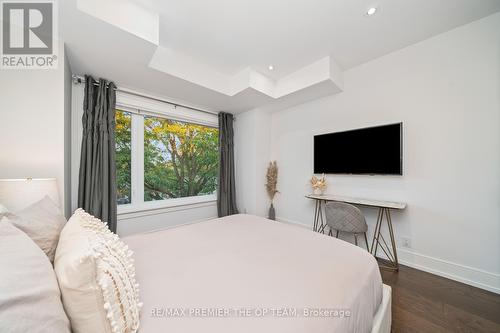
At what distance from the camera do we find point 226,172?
3.69m

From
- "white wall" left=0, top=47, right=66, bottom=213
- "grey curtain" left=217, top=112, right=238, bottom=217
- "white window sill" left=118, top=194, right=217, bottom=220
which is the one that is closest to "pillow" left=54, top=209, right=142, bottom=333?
"white wall" left=0, top=47, right=66, bottom=213

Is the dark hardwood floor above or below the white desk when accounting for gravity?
below

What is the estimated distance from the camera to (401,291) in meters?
1.81

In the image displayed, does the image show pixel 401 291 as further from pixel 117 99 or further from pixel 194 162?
pixel 117 99

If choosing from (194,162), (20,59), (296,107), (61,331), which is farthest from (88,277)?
(296,107)

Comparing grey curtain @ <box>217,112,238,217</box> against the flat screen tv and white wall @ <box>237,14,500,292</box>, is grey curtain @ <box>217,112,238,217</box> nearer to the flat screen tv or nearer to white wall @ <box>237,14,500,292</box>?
the flat screen tv

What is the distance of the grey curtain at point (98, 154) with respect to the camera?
2.29 metres

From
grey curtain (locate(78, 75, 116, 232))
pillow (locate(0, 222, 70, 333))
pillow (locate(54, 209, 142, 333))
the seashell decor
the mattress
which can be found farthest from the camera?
the seashell decor

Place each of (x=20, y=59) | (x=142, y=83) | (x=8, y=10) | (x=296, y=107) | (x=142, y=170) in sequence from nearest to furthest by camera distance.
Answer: (x=8, y=10)
(x=20, y=59)
(x=142, y=83)
(x=142, y=170)
(x=296, y=107)

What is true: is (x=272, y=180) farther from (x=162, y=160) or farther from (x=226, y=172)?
(x=162, y=160)

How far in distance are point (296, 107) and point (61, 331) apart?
11.9 ft

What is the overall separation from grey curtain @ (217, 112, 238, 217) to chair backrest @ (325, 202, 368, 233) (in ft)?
6.10

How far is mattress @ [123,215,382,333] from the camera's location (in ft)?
2.36

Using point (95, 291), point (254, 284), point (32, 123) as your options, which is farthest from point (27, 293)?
point (32, 123)
